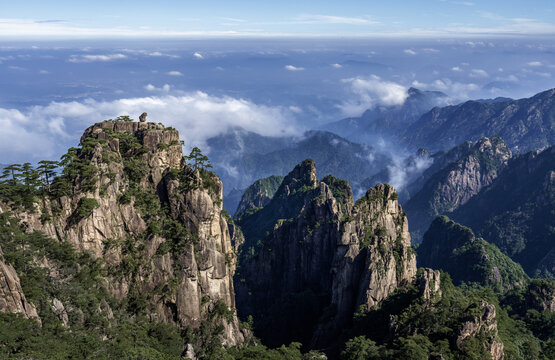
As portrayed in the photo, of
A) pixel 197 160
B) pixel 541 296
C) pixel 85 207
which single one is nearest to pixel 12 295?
pixel 85 207

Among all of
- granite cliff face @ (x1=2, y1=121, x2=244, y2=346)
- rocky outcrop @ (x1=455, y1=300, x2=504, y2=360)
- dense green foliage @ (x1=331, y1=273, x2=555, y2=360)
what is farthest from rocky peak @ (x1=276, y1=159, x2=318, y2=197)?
rocky outcrop @ (x1=455, y1=300, x2=504, y2=360)

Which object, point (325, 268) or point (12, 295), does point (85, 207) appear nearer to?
point (12, 295)

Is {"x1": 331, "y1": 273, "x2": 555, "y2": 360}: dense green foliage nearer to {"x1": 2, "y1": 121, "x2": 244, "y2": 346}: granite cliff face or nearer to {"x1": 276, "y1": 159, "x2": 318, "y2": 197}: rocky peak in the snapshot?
{"x1": 2, "y1": 121, "x2": 244, "y2": 346}: granite cliff face

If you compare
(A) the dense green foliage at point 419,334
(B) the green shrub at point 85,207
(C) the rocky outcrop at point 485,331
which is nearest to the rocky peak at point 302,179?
(A) the dense green foliage at point 419,334

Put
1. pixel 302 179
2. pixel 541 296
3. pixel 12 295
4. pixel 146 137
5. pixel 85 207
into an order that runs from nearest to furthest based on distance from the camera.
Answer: pixel 12 295 → pixel 85 207 → pixel 146 137 → pixel 541 296 → pixel 302 179

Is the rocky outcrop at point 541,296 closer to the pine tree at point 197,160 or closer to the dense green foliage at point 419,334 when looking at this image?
the dense green foliage at point 419,334
